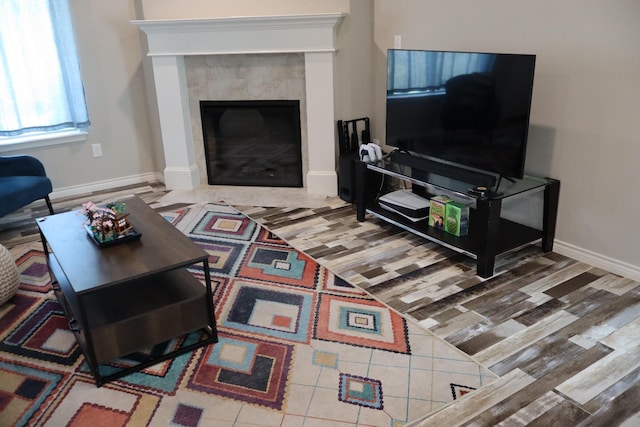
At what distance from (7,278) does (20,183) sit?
1.14 m

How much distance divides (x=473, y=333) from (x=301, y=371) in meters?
0.81

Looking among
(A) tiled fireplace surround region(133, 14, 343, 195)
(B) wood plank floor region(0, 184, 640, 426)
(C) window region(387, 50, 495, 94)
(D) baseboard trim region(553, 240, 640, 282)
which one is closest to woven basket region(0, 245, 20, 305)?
(B) wood plank floor region(0, 184, 640, 426)

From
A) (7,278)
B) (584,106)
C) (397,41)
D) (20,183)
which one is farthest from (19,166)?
(584,106)

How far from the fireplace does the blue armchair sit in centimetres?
135

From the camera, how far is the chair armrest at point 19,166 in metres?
3.77

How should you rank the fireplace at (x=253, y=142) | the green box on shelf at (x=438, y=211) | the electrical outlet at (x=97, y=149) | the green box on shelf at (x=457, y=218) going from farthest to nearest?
the electrical outlet at (x=97, y=149) < the fireplace at (x=253, y=142) < the green box on shelf at (x=438, y=211) < the green box on shelf at (x=457, y=218)

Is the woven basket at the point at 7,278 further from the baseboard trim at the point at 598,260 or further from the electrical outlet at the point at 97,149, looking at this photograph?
the baseboard trim at the point at 598,260

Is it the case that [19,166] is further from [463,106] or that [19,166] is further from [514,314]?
[514,314]

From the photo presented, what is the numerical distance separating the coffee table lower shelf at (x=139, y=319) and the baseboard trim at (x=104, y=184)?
229cm

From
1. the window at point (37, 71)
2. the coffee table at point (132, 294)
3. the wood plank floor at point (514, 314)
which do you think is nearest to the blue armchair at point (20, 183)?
the wood plank floor at point (514, 314)

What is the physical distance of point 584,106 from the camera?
2.86 meters

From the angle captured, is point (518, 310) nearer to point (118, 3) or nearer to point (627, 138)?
point (627, 138)

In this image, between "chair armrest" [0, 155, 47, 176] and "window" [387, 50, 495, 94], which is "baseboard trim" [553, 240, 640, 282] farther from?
"chair armrest" [0, 155, 47, 176]

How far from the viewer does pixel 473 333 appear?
2.45 meters
